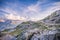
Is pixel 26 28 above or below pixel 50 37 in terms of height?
above

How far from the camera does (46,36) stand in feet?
29.2

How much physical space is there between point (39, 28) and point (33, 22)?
0.52 meters

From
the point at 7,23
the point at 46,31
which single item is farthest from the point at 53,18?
the point at 7,23

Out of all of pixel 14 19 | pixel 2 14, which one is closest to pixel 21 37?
pixel 14 19

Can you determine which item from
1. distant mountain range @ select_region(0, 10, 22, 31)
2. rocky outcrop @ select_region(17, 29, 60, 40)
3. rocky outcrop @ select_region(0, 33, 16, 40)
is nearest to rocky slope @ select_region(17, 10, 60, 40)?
rocky outcrop @ select_region(17, 29, 60, 40)

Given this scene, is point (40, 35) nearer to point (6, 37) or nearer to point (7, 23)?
point (6, 37)

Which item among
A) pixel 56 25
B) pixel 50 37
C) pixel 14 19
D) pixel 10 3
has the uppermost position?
Result: pixel 10 3

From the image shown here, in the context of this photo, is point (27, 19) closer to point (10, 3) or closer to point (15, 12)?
point (15, 12)

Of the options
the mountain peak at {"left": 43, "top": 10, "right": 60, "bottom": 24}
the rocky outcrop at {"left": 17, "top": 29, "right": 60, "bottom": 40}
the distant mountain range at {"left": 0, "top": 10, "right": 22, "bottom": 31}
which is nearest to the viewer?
the rocky outcrop at {"left": 17, "top": 29, "right": 60, "bottom": 40}

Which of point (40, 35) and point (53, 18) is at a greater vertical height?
point (53, 18)

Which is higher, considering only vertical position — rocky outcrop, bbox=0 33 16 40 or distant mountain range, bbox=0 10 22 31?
distant mountain range, bbox=0 10 22 31

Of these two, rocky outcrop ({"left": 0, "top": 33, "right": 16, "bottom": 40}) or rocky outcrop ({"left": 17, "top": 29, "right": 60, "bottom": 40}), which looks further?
rocky outcrop ({"left": 0, "top": 33, "right": 16, "bottom": 40})

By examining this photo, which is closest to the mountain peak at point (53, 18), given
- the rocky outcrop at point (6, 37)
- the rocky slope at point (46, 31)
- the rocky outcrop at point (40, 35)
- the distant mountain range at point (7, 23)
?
the rocky slope at point (46, 31)

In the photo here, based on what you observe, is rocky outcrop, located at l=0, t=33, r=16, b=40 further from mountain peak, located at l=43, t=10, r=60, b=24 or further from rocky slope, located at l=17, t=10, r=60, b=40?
mountain peak, located at l=43, t=10, r=60, b=24
